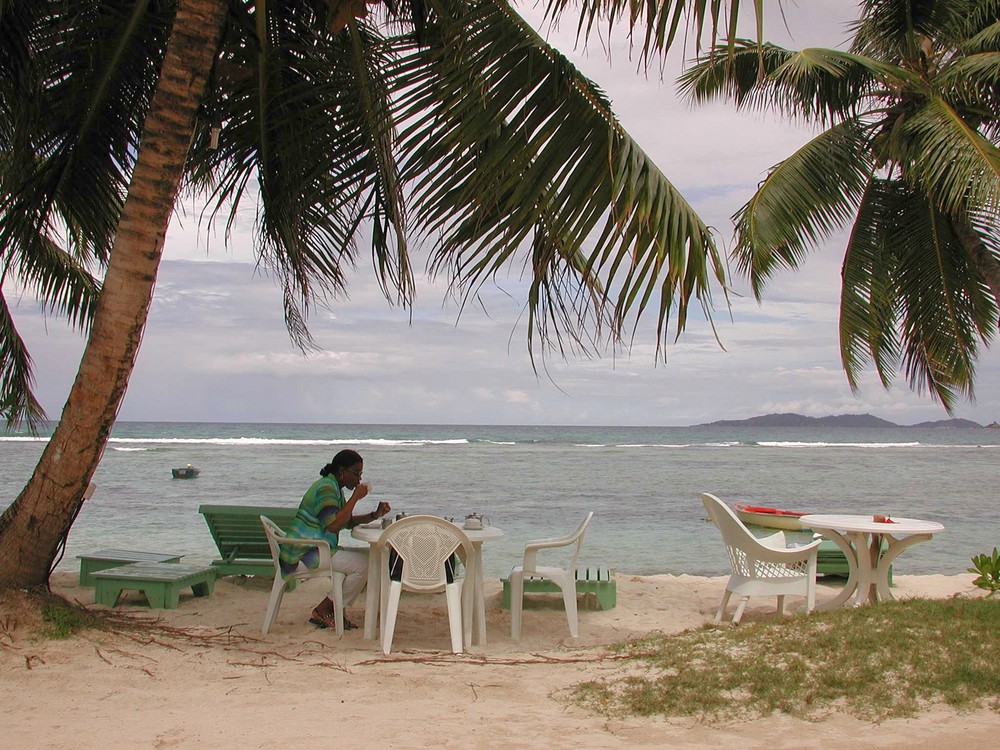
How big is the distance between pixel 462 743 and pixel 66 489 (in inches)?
118

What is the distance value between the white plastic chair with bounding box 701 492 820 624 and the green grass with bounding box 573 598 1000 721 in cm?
100

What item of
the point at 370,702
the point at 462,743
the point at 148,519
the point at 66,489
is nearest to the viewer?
the point at 462,743

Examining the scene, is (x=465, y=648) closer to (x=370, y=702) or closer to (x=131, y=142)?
(x=370, y=702)

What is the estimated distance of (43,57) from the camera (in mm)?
5586

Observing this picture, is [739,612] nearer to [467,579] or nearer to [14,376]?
[467,579]

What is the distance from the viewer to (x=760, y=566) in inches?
246

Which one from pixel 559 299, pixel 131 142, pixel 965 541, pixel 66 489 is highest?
pixel 131 142

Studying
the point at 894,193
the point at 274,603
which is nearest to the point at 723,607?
the point at 274,603

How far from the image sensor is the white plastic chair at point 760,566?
6145 mm

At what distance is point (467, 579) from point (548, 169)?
8.36 ft

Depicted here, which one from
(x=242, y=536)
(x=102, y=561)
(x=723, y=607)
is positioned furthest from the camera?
(x=242, y=536)

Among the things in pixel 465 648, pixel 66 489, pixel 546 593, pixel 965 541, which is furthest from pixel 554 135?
pixel 965 541

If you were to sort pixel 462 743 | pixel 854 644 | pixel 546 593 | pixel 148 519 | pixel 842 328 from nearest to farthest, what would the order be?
pixel 462 743 < pixel 854 644 < pixel 546 593 < pixel 842 328 < pixel 148 519

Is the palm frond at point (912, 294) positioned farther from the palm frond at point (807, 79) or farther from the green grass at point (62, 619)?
the green grass at point (62, 619)
